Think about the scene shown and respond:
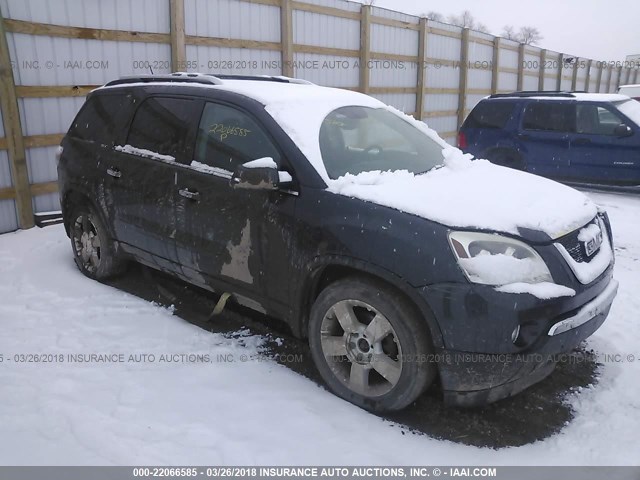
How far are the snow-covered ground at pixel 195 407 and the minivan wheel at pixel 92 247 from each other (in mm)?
534

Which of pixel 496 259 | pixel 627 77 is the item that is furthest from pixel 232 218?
pixel 627 77

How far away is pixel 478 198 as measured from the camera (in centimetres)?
291

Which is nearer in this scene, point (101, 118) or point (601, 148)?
point (101, 118)

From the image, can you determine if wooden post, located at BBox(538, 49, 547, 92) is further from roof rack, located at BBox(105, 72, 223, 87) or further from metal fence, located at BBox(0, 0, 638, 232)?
roof rack, located at BBox(105, 72, 223, 87)

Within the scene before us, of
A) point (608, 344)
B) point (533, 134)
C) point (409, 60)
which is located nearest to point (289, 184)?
point (608, 344)

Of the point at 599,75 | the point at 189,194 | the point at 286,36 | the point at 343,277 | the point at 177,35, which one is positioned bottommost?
the point at 343,277

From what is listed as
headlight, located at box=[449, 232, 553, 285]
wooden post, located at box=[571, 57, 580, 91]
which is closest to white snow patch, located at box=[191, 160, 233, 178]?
headlight, located at box=[449, 232, 553, 285]

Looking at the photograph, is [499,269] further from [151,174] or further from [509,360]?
[151,174]

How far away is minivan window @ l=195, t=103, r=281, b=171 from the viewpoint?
3.31 metres

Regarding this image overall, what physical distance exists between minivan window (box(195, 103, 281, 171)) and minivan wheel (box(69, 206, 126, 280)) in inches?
58.4

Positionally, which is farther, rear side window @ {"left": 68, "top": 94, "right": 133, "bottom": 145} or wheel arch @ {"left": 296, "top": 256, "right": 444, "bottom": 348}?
rear side window @ {"left": 68, "top": 94, "right": 133, "bottom": 145}

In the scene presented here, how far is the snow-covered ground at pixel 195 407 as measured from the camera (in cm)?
258

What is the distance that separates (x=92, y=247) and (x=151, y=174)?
1.26 m
